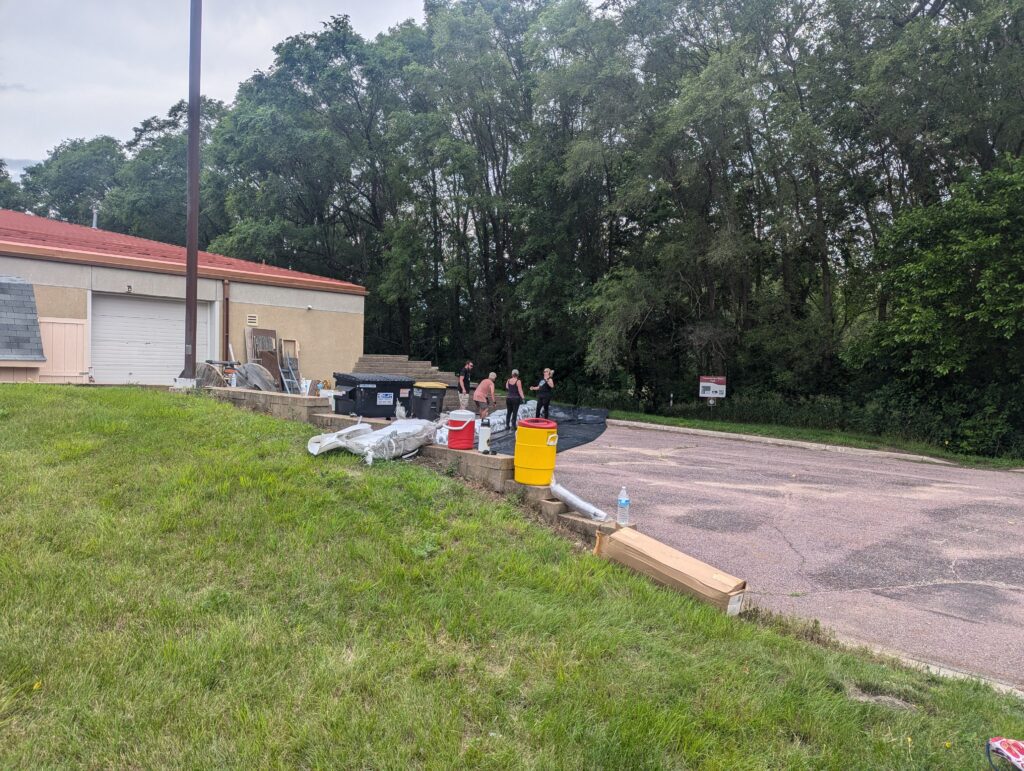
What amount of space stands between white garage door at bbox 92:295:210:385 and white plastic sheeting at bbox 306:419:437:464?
1070 cm

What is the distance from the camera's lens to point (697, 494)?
8.75 metres

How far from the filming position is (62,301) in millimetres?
13898

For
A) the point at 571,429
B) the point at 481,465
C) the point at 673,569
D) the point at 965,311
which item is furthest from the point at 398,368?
the point at 673,569

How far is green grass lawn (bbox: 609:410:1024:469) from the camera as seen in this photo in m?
14.6

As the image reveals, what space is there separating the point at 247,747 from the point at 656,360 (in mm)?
23058

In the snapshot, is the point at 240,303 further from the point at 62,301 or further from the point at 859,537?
the point at 859,537

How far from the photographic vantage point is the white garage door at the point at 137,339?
14742mm

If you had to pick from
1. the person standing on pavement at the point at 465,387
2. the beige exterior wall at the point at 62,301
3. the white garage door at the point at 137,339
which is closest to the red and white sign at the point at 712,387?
the person standing on pavement at the point at 465,387

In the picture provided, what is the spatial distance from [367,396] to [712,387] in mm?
12842

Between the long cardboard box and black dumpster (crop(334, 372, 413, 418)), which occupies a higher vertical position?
black dumpster (crop(334, 372, 413, 418))

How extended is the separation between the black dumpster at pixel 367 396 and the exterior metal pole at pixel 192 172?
2546 mm

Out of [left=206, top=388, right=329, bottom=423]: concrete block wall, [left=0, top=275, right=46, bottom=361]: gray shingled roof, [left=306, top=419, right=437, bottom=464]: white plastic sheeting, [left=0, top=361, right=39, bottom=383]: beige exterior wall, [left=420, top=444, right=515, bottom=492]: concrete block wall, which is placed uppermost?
[left=0, top=275, right=46, bottom=361]: gray shingled roof

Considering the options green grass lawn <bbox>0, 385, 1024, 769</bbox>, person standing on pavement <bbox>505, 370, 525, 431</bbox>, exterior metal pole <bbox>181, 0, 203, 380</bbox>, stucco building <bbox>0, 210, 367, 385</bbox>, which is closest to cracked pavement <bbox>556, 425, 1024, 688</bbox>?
green grass lawn <bbox>0, 385, 1024, 769</bbox>

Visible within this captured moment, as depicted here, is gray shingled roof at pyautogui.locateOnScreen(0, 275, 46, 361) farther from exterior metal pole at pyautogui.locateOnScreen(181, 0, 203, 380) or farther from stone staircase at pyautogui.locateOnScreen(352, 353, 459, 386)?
stone staircase at pyautogui.locateOnScreen(352, 353, 459, 386)
